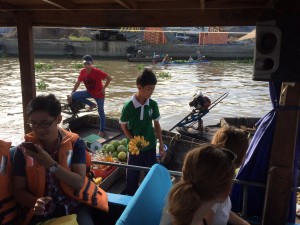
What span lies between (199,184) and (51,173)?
1.30 metres

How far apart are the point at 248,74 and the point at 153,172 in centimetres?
2522

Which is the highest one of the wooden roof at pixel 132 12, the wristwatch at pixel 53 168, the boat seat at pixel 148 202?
the wooden roof at pixel 132 12

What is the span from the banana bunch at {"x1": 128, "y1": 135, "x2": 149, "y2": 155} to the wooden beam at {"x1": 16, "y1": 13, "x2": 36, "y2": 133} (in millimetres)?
1260

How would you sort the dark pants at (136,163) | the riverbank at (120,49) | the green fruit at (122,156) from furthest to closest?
the riverbank at (120,49)
the green fruit at (122,156)
the dark pants at (136,163)

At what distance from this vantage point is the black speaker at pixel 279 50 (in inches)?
97.3

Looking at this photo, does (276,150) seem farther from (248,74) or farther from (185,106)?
(248,74)

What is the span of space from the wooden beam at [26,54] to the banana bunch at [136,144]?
1.26 metres

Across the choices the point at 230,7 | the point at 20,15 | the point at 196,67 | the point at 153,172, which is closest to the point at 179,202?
the point at 153,172

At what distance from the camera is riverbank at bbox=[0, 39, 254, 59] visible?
35094mm

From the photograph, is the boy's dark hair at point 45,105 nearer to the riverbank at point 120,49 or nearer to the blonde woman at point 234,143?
the blonde woman at point 234,143

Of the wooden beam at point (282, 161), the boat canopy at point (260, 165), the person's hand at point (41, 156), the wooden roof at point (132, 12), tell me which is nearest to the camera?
the person's hand at point (41, 156)

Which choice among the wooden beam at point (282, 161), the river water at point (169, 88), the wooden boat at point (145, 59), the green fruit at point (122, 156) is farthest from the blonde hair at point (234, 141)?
the wooden boat at point (145, 59)

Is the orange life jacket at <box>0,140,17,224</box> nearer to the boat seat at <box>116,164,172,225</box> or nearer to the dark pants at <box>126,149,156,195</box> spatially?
the boat seat at <box>116,164,172,225</box>

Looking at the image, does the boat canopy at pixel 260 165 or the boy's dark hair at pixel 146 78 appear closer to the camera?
the boat canopy at pixel 260 165
